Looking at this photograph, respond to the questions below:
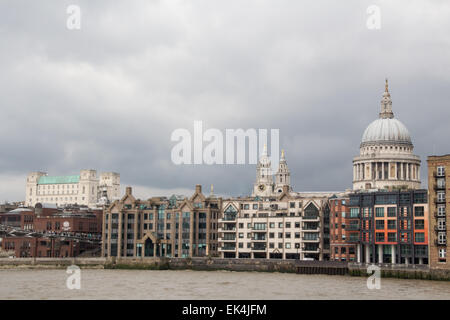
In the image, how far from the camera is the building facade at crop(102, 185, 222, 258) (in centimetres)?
15112

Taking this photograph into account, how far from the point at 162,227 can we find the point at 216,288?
2602 inches

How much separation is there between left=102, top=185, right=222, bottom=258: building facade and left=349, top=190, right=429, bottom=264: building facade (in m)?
30.2

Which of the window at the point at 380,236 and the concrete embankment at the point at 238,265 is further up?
the window at the point at 380,236

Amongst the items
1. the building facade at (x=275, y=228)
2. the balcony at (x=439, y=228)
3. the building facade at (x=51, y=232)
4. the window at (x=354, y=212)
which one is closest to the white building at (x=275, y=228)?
the building facade at (x=275, y=228)

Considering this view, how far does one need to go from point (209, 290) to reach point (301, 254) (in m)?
54.4

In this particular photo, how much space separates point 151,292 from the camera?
280ft

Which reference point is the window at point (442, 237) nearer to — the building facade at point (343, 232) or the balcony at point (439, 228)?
the balcony at point (439, 228)

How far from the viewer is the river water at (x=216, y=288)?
267ft

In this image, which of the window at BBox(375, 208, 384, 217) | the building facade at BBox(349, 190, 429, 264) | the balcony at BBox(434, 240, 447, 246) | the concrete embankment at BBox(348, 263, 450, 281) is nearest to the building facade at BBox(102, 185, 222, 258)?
the building facade at BBox(349, 190, 429, 264)

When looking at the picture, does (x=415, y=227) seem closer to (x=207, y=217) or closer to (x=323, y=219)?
(x=323, y=219)

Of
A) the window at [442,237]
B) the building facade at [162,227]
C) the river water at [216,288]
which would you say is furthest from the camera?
the building facade at [162,227]

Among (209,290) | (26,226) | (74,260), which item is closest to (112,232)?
(74,260)

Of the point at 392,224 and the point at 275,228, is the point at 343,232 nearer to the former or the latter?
the point at 392,224

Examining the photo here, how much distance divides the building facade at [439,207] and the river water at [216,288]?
938 cm
